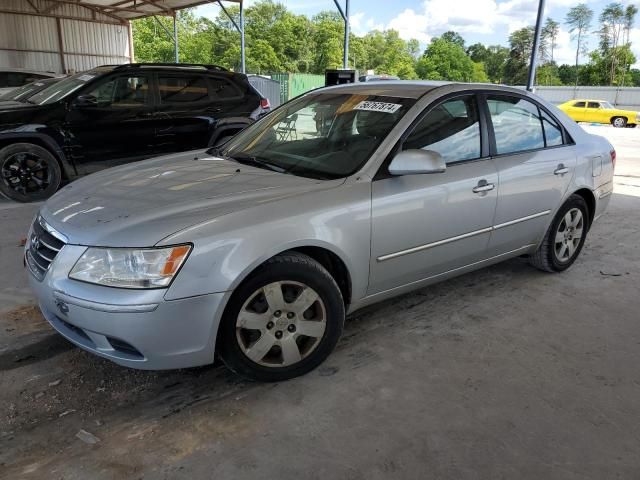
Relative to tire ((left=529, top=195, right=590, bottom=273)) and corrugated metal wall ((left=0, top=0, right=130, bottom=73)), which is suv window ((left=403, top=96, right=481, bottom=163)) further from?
corrugated metal wall ((left=0, top=0, right=130, bottom=73))

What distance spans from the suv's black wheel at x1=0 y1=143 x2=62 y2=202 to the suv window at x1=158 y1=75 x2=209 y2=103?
1.66 m

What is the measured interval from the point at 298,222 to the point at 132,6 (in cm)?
2410

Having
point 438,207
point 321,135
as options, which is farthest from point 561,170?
point 321,135

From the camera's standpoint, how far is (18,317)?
3.46 metres

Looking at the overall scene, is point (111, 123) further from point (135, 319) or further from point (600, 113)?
point (600, 113)

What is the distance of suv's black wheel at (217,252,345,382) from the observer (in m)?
2.53

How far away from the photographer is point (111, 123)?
662 centimetres

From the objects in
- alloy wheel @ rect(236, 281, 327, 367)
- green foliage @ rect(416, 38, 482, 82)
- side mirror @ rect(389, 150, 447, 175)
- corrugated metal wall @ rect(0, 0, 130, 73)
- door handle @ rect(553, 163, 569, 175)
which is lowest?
alloy wheel @ rect(236, 281, 327, 367)

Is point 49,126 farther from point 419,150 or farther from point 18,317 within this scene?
point 419,150

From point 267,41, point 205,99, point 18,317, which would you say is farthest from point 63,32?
point 267,41

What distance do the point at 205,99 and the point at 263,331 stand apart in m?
5.42

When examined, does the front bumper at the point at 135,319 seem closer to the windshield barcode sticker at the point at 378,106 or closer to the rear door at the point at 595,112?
the windshield barcode sticker at the point at 378,106

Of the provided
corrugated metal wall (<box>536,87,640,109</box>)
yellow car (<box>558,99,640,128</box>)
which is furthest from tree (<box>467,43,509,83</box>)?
yellow car (<box>558,99,640,128</box>)

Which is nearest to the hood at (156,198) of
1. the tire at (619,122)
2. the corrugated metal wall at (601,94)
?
the tire at (619,122)
